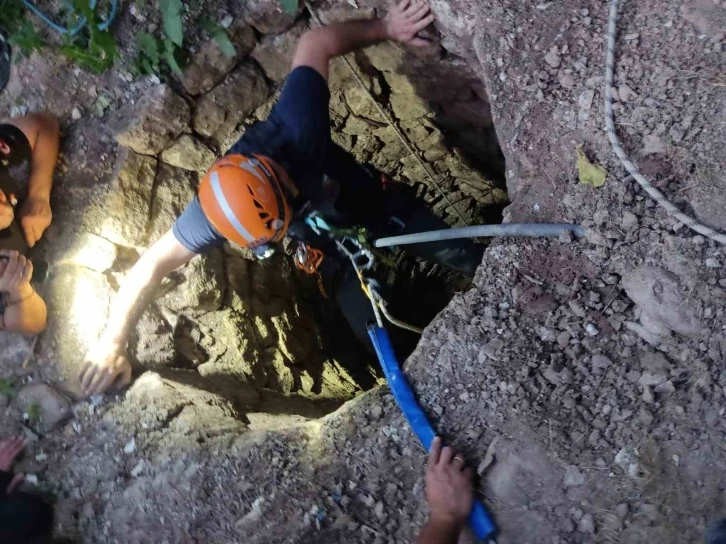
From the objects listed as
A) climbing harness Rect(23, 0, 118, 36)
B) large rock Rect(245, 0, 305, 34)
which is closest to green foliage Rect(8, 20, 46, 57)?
Result: climbing harness Rect(23, 0, 118, 36)

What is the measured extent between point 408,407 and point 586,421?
593 millimetres

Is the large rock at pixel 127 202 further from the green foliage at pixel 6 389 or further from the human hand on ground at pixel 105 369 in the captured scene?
the green foliage at pixel 6 389

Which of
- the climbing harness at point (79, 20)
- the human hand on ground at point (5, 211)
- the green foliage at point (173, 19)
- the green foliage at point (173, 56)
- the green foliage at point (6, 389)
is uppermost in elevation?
the climbing harness at point (79, 20)

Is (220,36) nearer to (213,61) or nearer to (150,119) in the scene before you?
(213,61)

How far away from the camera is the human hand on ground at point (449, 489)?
5.52ft

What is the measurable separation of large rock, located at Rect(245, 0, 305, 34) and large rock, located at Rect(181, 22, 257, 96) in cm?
5

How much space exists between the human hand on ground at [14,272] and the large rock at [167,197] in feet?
2.01

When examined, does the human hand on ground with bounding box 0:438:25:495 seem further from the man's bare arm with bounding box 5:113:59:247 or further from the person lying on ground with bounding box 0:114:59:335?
the man's bare arm with bounding box 5:113:59:247

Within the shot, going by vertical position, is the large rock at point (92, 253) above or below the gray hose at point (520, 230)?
above

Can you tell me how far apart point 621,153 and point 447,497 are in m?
1.23

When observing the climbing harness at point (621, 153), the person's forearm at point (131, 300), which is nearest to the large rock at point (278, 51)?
the person's forearm at point (131, 300)

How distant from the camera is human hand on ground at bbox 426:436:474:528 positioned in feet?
5.52

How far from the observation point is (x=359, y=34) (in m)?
2.35

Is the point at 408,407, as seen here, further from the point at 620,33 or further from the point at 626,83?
the point at 620,33
